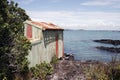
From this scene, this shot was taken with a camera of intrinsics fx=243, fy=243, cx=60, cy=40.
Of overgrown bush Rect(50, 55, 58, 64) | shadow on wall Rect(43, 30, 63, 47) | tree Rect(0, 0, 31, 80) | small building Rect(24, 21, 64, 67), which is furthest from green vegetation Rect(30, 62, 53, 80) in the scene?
overgrown bush Rect(50, 55, 58, 64)

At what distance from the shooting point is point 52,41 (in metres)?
22.6

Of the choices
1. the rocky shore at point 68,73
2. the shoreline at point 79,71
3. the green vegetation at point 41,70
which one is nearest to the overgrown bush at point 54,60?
the shoreline at point 79,71

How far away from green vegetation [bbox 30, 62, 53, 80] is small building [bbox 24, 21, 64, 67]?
0.36 m

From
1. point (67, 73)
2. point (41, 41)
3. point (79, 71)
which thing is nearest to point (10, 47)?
point (41, 41)

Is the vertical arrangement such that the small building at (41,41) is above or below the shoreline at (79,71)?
above

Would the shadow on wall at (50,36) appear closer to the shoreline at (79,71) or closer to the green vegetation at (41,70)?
the shoreline at (79,71)

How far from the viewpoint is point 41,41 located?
19.4 metres

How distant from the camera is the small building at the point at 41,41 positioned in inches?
711

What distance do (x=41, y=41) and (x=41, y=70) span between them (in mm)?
2808

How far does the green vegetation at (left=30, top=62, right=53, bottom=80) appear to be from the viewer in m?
16.8

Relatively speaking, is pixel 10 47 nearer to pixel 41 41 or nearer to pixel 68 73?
pixel 41 41

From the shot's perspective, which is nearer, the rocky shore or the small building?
the rocky shore

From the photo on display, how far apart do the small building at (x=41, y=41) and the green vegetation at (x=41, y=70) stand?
36 centimetres

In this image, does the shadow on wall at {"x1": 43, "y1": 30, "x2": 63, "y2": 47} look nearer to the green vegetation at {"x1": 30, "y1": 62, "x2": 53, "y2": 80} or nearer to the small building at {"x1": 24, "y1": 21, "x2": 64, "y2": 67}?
the small building at {"x1": 24, "y1": 21, "x2": 64, "y2": 67}
